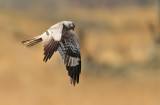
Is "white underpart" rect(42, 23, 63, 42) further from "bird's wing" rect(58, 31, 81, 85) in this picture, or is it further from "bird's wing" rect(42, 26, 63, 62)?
"bird's wing" rect(58, 31, 81, 85)

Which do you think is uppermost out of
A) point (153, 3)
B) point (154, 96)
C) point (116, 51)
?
point (153, 3)

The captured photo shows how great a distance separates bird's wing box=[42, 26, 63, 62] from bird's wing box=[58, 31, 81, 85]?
0.34 meters

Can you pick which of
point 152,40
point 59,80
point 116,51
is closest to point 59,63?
point 59,80

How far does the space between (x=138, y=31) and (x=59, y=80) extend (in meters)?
1.85

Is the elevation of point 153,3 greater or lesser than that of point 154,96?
→ greater

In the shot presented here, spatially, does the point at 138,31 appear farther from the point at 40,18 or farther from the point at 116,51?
the point at 40,18

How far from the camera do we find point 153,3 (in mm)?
11492

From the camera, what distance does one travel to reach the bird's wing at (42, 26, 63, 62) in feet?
17.4

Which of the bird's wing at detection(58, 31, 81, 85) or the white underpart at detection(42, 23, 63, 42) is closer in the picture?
the white underpart at detection(42, 23, 63, 42)

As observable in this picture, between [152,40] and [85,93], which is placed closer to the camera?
[85,93]

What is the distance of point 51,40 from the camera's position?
5441 mm

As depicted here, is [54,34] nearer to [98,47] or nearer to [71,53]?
[71,53]

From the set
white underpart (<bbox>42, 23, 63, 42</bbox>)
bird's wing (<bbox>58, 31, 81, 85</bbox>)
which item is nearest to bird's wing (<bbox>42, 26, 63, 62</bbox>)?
white underpart (<bbox>42, 23, 63, 42</bbox>)

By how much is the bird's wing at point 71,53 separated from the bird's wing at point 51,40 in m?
0.34
